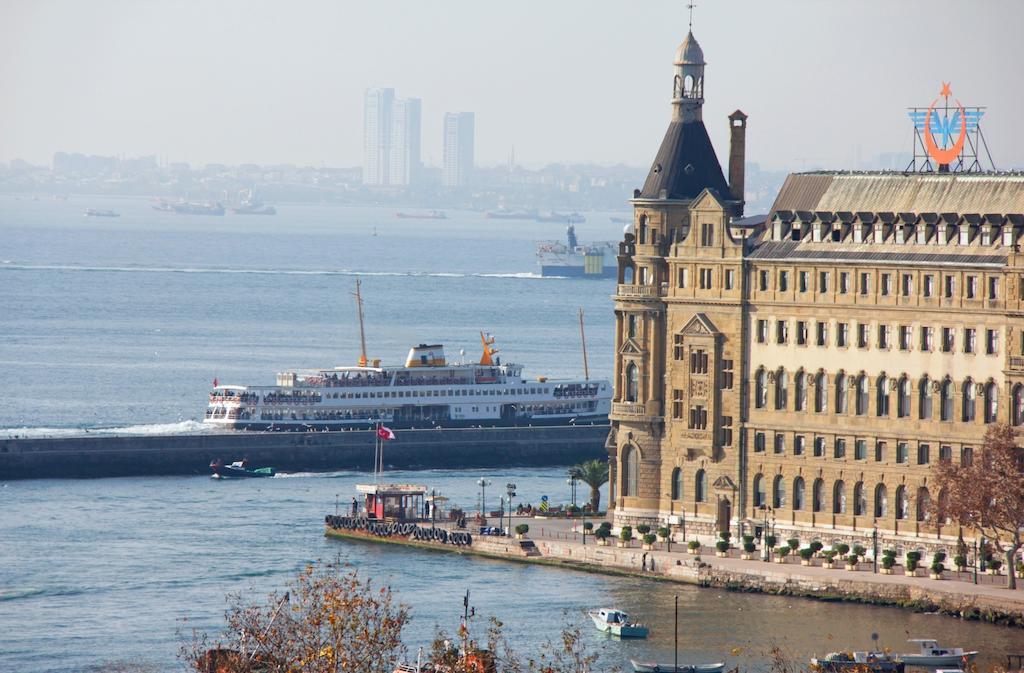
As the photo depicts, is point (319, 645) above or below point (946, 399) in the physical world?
below

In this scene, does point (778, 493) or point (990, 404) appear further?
point (778, 493)

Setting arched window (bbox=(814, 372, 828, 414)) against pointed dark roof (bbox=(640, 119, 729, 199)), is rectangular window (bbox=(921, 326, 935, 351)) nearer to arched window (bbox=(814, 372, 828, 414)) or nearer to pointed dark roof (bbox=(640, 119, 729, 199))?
arched window (bbox=(814, 372, 828, 414))

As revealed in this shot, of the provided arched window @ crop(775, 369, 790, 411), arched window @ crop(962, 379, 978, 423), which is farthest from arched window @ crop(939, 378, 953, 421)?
arched window @ crop(775, 369, 790, 411)

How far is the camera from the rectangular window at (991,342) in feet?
367

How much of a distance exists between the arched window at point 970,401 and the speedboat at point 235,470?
187ft

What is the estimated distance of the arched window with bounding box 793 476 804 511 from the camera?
390ft

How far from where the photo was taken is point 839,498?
385 ft

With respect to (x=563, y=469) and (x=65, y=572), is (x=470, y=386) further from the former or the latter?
(x=65, y=572)

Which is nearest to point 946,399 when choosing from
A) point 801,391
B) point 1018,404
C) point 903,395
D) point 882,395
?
point 903,395

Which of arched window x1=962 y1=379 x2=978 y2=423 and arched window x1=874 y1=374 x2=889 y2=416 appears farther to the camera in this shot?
arched window x1=874 y1=374 x2=889 y2=416

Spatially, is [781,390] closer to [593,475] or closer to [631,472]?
[631,472]

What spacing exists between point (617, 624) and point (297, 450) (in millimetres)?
64975

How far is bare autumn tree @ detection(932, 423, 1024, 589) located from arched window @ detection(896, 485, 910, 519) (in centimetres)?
468

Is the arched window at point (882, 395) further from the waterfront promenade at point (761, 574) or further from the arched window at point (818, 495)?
the waterfront promenade at point (761, 574)
